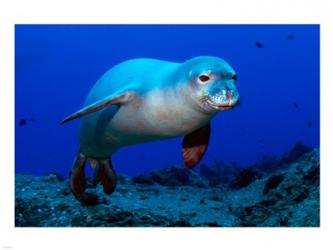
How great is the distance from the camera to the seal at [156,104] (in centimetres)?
371

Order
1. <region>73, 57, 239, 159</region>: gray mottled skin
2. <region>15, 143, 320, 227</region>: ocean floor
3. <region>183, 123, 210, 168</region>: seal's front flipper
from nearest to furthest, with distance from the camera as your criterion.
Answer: <region>73, 57, 239, 159</region>: gray mottled skin → <region>183, 123, 210, 168</region>: seal's front flipper → <region>15, 143, 320, 227</region>: ocean floor

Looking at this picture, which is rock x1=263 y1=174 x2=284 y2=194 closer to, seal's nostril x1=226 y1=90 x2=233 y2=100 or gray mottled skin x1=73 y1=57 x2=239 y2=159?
gray mottled skin x1=73 y1=57 x2=239 y2=159

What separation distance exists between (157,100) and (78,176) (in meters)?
2.49

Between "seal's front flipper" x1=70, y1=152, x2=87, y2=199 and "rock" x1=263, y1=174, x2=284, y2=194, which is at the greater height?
"seal's front flipper" x1=70, y1=152, x2=87, y2=199

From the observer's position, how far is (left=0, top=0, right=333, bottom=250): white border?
5.23 m

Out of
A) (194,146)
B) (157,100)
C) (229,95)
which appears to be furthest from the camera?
(194,146)

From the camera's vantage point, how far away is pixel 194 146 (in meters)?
5.20

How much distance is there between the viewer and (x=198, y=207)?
7738 millimetres

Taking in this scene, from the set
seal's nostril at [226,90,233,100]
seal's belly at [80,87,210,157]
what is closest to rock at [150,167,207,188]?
seal's belly at [80,87,210,157]

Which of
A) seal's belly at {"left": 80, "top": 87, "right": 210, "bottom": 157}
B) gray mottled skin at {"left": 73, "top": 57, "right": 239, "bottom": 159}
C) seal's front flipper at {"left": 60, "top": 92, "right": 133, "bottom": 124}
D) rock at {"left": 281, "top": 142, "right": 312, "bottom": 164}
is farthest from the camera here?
rock at {"left": 281, "top": 142, "right": 312, "bottom": 164}

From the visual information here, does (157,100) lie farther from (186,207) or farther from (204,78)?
(186,207)

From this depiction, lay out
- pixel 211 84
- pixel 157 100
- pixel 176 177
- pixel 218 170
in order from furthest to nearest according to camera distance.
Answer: pixel 218 170 < pixel 176 177 < pixel 157 100 < pixel 211 84
